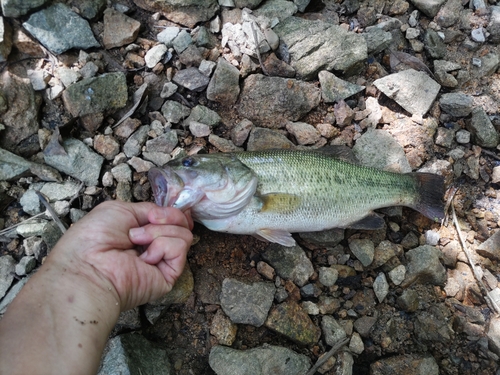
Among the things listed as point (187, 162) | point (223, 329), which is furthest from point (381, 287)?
point (187, 162)

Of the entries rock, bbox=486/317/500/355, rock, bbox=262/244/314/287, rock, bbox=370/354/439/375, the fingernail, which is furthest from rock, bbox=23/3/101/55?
rock, bbox=486/317/500/355

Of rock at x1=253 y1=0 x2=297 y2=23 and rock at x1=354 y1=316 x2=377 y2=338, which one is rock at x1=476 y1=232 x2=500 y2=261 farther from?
rock at x1=253 y1=0 x2=297 y2=23

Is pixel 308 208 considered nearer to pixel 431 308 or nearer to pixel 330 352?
pixel 330 352

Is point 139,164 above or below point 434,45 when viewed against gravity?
below

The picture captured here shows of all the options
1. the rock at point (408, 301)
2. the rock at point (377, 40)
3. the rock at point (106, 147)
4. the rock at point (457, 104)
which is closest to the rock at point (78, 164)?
the rock at point (106, 147)

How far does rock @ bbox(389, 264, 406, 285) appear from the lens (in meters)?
4.31

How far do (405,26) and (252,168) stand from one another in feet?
11.5

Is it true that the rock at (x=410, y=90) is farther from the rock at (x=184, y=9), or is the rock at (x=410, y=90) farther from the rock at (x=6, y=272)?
the rock at (x=6, y=272)

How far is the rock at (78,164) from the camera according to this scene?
13.6 ft

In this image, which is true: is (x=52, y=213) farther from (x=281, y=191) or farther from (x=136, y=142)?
(x=281, y=191)

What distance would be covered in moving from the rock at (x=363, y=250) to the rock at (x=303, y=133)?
127 centimetres

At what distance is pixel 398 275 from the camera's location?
431cm

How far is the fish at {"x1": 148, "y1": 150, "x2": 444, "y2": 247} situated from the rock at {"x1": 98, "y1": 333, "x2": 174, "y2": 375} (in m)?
1.21

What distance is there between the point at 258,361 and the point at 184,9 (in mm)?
4175
